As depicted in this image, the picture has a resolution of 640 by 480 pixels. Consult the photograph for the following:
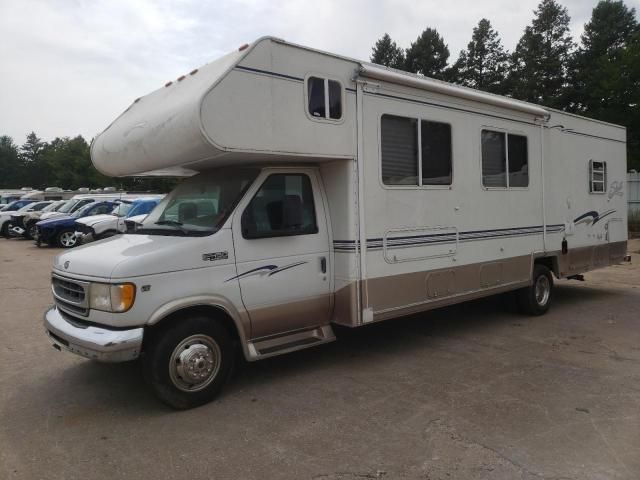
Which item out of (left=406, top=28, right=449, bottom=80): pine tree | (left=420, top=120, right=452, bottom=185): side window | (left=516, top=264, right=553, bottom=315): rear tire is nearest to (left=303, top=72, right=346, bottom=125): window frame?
(left=420, top=120, right=452, bottom=185): side window

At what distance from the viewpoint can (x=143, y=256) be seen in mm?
4309

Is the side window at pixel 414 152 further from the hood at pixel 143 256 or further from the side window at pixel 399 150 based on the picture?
the hood at pixel 143 256

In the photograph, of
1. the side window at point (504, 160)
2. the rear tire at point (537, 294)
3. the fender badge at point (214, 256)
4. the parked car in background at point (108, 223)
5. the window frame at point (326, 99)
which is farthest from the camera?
the parked car in background at point (108, 223)

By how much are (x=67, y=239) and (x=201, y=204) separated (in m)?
15.8

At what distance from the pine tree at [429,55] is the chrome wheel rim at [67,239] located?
32.5m

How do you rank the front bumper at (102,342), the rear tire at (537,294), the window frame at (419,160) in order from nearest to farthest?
the front bumper at (102,342) < the window frame at (419,160) < the rear tire at (537,294)

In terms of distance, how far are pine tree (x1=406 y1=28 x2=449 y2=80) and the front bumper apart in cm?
4262

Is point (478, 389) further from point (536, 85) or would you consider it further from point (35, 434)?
point (536, 85)

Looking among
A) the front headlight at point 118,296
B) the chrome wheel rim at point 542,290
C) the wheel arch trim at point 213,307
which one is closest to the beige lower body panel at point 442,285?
the chrome wheel rim at point 542,290

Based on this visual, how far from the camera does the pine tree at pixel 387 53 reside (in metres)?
44.9

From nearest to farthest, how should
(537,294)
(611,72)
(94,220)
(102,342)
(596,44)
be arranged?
(102,342) < (537,294) < (94,220) < (611,72) < (596,44)

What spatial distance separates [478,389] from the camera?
4.93 m

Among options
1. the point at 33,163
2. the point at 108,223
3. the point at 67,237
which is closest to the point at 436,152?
the point at 108,223

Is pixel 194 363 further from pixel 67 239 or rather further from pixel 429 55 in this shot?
pixel 429 55
